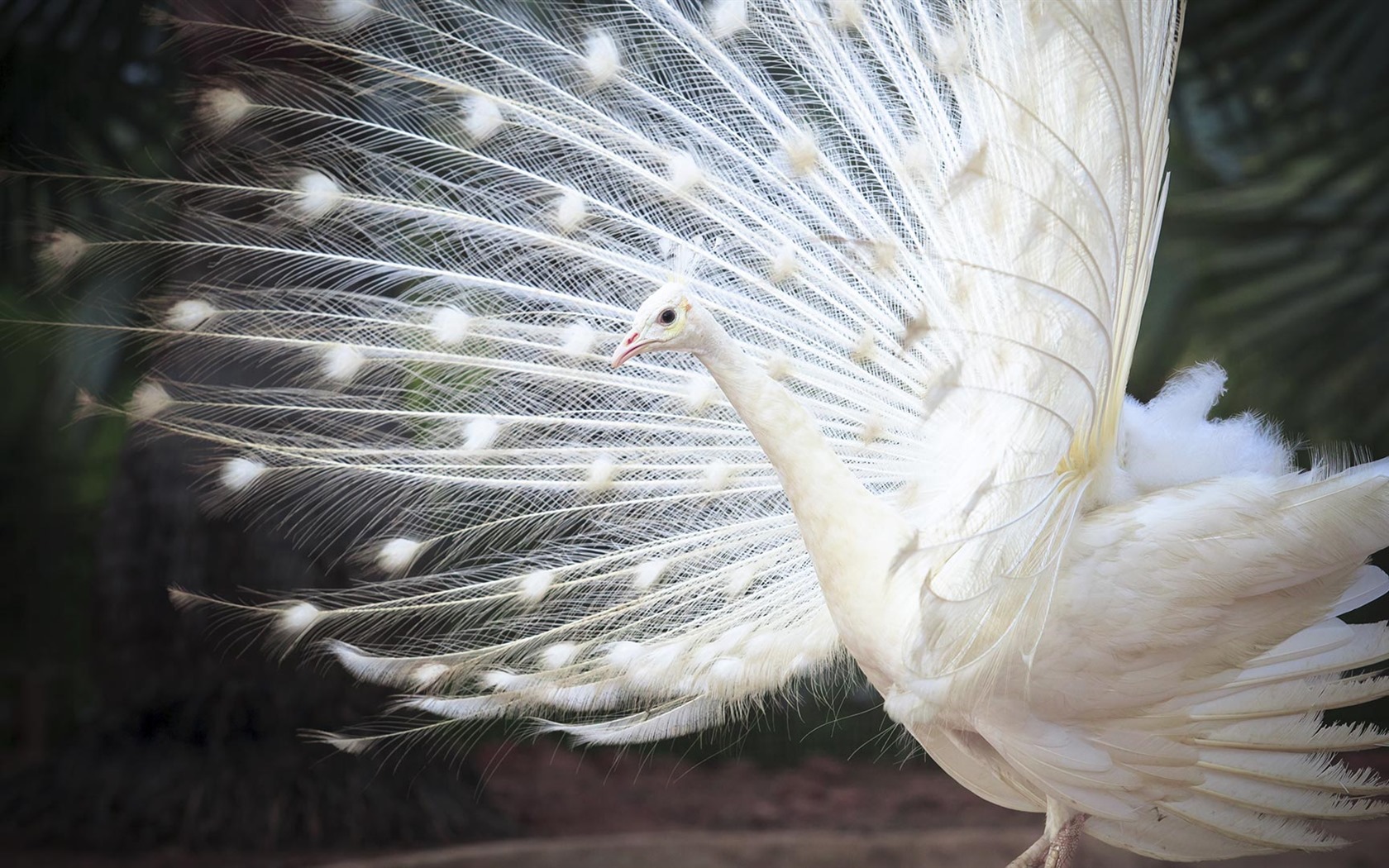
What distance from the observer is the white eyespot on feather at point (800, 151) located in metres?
2.08

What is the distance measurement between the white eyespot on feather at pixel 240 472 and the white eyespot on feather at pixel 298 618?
24 centimetres

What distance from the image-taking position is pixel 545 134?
7.00 feet

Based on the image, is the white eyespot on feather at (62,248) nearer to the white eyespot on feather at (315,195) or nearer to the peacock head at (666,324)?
the white eyespot on feather at (315,195)

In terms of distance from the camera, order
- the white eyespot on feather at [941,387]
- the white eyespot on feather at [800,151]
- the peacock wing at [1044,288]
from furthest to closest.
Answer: the white eyespot on feather at [800,151], the peacock wing at [1044,288], the white eyespot on feather at [941,387]

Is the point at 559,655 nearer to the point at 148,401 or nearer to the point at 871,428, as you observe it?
the point at 871,428

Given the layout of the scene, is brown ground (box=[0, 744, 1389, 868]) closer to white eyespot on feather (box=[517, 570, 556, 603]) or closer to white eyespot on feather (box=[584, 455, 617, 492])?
white eyespot on feather (box=[517, 570, 556, 603])

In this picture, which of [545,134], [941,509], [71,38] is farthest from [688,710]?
[71,38]

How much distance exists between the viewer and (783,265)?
214cm

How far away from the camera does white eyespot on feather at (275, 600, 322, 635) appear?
82.3 inches

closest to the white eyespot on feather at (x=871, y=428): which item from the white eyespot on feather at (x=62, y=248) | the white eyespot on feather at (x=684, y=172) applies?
the white eyespot on feather at (x=684, y=172)

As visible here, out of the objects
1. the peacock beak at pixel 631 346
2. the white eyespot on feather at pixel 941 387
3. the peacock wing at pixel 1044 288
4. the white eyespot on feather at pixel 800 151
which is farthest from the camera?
the white eyespot on feather at pixel 800 151

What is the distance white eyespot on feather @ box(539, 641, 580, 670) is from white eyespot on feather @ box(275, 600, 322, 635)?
1.35 ft

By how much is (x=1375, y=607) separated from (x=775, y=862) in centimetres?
218

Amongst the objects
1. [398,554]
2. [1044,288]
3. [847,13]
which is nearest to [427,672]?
[398,554]
